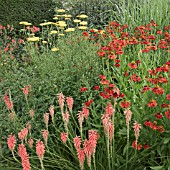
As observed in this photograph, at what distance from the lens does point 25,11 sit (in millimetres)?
7977

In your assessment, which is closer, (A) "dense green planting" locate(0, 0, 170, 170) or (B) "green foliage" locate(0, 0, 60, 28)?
(A) "dense green planting" locate(0, 0, 170, 170)

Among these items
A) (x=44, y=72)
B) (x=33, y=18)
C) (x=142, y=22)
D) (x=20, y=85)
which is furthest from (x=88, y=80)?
(x=33, y=18)

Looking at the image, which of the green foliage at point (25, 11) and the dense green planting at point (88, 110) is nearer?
the dense green planting at point (88, 110)

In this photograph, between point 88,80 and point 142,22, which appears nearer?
point 88,80

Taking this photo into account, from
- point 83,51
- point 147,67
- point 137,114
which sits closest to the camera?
point 137,114

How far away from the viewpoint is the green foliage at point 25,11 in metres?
7.86

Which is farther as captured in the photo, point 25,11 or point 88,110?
point 25,11

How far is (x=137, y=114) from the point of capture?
3166 millimetres

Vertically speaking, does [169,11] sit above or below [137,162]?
above

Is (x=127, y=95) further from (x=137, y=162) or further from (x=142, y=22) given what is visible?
(x=142, y=22)

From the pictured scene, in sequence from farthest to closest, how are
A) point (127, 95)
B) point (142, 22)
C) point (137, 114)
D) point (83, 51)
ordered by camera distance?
1. point (142, 22)
2. point (83, 51)
3. point (127, 95)
4. point (137, 114)

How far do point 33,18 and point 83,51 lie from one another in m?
3.77

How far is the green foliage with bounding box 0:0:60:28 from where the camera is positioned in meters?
7.86

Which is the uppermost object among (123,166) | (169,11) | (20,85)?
(169,11)
